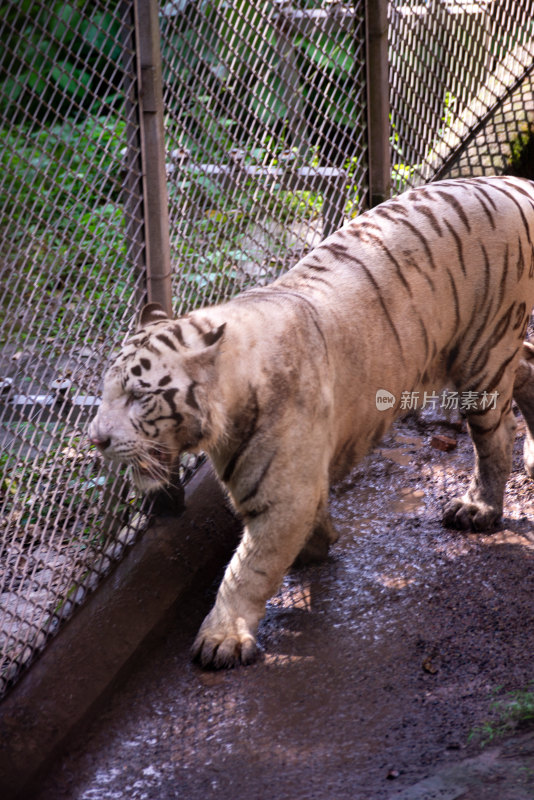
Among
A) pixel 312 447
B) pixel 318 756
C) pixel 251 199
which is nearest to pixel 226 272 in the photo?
pixel 251 199

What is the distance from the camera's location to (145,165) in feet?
10.2

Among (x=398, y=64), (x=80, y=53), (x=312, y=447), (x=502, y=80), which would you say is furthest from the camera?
(x=502, y=80)

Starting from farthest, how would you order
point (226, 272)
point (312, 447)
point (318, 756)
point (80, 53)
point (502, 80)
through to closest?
1. point (502, 80)
2. point (226, 272)
3. point (312, 447)
4. point (80, 53)
5. point (318, 756)

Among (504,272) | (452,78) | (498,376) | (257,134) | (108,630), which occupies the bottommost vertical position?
(108,630)

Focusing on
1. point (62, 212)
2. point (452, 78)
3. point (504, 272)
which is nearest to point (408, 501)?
point (504, 272)

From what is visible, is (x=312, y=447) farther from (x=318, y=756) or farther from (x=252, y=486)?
(x=318, y=756)

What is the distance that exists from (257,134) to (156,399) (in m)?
1.51

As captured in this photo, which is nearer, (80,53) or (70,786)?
(70,786)

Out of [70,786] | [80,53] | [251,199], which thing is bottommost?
[70,786]

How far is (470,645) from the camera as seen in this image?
2.95 metres

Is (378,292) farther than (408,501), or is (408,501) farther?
(408,501)

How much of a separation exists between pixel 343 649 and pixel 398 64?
273cm

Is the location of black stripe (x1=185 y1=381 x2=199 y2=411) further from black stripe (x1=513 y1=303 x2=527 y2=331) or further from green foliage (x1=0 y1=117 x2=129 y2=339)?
black stripe (x1=513 y1=303 x2=527 y2=331)

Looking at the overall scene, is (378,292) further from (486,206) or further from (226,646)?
(226,646)
